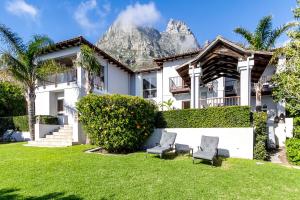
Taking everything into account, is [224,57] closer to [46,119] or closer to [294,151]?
[294,151]

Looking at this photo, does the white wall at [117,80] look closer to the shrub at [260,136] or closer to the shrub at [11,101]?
the shrub at [11,101]

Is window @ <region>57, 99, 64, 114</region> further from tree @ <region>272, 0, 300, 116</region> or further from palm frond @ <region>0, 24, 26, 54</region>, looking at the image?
tree @ <region>272, 0, 300, 116</region>

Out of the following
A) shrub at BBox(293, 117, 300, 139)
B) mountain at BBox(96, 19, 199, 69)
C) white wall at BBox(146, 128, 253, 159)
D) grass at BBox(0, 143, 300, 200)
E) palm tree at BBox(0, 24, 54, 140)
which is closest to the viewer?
grass at BBox(0, 143, 300, 200)

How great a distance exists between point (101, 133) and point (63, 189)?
5.96 meters

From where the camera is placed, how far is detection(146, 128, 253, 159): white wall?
11961 mm

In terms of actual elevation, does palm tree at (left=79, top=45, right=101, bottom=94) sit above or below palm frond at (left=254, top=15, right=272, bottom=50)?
below

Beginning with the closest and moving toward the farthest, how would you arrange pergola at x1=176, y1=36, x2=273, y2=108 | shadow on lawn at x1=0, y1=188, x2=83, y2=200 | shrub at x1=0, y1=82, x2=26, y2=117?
shadow on lawn at x1=0, y1=188, x2=83, y2=200 < pergola at x1=176, y1=36, x2=273, y2=108 < shrub at x1=0, y1=82, x2=26, y2=117

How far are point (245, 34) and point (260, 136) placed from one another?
35.1 feet

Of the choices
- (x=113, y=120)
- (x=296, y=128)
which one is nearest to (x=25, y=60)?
(x=113, y=120)

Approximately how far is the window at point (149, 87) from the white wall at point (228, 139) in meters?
14.0

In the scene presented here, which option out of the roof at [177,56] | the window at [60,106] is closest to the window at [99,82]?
the window at [60,106]

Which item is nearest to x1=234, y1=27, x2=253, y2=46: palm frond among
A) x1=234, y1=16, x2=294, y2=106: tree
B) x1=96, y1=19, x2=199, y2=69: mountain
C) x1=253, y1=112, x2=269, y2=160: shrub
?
x1=234, y1=16, x2=294, y2=106: tree

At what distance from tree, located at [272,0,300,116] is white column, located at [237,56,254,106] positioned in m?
2.07

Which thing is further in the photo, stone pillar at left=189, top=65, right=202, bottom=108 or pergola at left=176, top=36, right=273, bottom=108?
stone pillar at left=189, top=65, right=202, bottom=108
